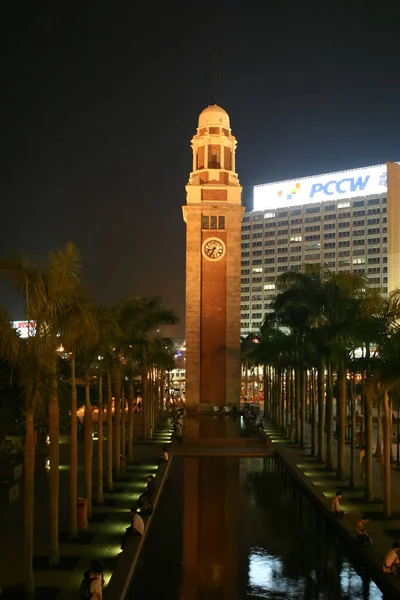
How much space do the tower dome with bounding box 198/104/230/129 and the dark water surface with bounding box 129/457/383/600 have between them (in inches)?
1875

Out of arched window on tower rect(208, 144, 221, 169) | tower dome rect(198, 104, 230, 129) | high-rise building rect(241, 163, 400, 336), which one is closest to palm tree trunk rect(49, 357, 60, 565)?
arched window on tower rect(208, 144, 221, 169)

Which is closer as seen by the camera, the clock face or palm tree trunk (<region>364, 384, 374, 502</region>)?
palm tree trunk (<region>364, 384, 374, 502</region>)

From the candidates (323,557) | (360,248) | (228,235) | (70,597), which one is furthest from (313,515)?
(360,248)

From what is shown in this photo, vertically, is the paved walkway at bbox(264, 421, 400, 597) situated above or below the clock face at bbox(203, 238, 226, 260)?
below

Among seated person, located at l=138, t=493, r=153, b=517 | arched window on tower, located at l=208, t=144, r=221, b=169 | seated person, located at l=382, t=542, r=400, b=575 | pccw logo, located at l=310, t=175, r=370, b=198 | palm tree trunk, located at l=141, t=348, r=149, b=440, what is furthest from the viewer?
pccw logo, located at l=310, t=175, r=370, b=198

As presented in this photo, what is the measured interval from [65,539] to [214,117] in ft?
183

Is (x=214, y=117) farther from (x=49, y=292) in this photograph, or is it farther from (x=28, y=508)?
(x=28, y=508)

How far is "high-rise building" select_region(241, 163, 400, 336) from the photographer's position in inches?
4471

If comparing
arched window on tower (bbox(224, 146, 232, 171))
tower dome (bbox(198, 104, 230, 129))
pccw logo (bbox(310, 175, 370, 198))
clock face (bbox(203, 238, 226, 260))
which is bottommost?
clock face (bbox(203, 238, 226, 260))

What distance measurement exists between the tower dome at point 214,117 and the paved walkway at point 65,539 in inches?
1846

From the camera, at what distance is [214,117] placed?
67.4 metres

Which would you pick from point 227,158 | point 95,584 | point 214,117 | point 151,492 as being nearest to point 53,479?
point 95,584

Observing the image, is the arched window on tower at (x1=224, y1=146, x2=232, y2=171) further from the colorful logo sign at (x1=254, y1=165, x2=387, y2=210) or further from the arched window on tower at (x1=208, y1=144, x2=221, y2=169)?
the colorful logo sign at (x1=254, y1=165, x2=387, y2=210)

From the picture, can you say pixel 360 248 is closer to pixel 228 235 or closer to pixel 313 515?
pixel 228 235
